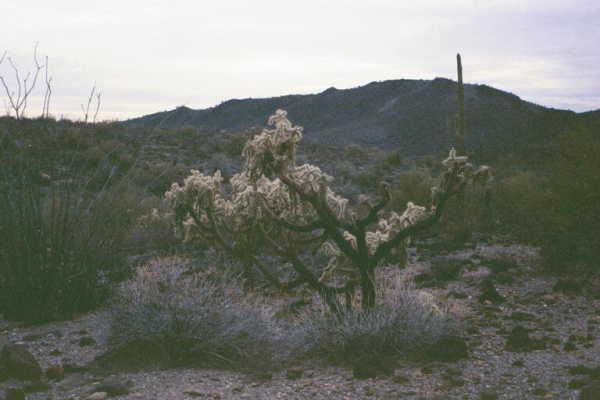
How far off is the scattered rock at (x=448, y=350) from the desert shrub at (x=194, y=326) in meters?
1.34

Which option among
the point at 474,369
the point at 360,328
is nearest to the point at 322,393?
the point at 360,328

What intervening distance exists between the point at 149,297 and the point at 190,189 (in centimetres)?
152

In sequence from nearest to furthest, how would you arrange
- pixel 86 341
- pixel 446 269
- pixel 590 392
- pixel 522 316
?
pixel 590 392 < pixel 86 341 < pixel 522 316 < pixel 446 269

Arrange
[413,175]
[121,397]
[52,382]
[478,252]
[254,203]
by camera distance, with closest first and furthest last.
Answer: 1. [121,397]
2. [52,382]
3. [254,203]
4. [478,252]
5. [413,175]

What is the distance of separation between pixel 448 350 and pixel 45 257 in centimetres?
407

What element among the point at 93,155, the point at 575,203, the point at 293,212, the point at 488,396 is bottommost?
the point at 488,396

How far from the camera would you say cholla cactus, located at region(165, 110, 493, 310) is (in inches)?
220

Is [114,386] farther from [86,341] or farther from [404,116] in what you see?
[404,116]

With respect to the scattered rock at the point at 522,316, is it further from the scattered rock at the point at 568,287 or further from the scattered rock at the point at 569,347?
the scattered rock at the point at 568,287

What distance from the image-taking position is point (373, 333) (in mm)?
5301

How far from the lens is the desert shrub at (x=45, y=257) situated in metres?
6.37

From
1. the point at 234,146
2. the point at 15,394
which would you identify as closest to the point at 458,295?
the point at 15,394

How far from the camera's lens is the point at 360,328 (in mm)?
5305

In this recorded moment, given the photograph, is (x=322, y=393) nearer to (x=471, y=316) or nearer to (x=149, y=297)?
(x=149, y=297)
